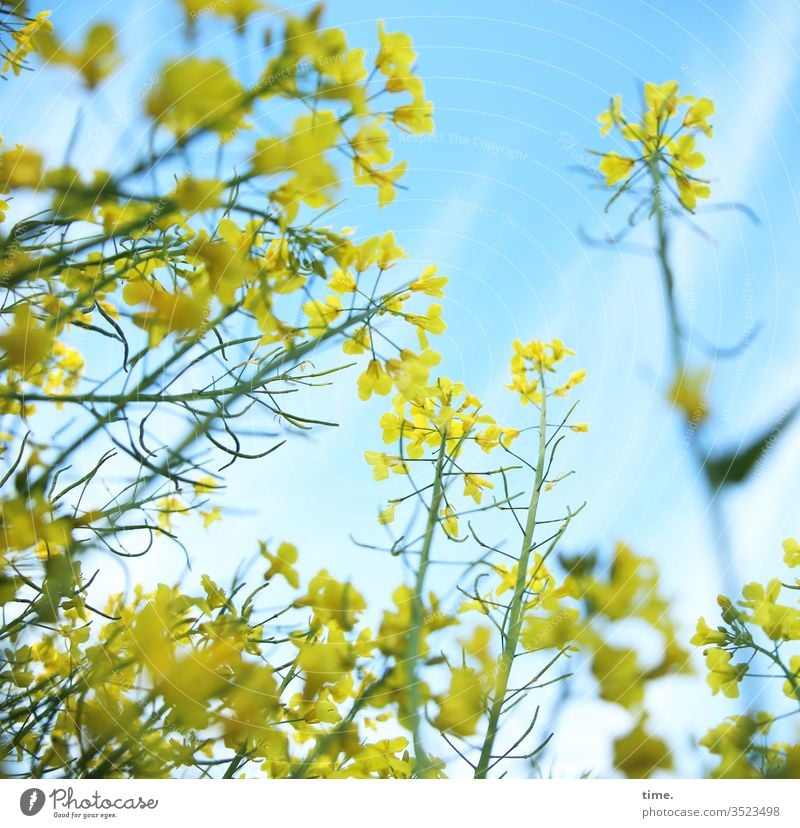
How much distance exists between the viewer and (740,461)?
1.46 ft

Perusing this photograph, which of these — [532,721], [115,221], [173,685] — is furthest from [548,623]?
[115,221]

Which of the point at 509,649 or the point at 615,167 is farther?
the point at 615,167

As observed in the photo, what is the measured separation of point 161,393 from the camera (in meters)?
0.38

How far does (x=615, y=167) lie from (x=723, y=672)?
0.34 metres

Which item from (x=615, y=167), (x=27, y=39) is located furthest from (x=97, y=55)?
(x=615, y=167)

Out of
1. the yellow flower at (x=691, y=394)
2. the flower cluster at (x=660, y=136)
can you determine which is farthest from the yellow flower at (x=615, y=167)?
the yellow flower at (x=691, y=394)

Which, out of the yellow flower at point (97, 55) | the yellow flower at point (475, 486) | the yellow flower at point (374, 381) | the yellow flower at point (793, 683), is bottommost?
the yellow flower at point (793, 683)

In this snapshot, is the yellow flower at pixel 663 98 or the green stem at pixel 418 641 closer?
the green stem at pixel 418 641

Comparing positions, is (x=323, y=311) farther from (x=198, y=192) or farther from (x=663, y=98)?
(x=663, y=98)

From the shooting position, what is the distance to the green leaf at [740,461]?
0.44 m

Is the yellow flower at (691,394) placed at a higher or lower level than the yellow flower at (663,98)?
lower

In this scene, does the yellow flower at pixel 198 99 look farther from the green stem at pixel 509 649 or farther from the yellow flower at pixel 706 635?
the yellow flower at pixel 706 635

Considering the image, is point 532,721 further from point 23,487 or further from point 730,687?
point 23,487

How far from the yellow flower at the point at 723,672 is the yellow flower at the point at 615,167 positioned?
0.32 metres
